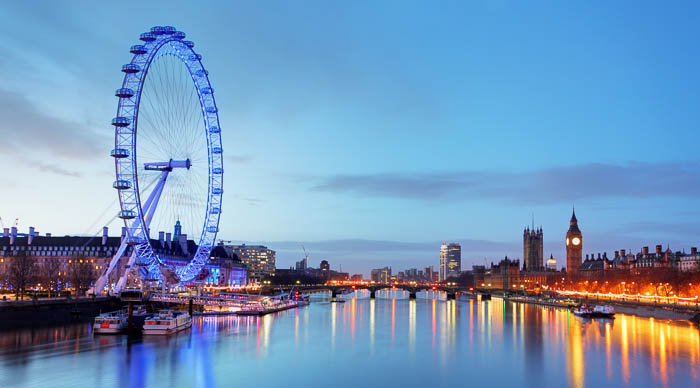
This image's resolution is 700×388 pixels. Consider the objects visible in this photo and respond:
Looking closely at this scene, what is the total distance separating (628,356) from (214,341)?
36357 millimetres

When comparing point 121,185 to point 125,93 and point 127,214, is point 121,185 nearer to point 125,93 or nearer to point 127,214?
point 127,214

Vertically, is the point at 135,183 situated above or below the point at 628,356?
above

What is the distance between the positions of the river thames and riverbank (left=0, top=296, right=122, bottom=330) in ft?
11.5

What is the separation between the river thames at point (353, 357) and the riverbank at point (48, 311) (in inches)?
138

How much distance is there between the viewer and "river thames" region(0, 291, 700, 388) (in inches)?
1710

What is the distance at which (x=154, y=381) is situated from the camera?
136 ft

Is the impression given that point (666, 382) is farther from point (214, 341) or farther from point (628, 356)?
point (214, 341)

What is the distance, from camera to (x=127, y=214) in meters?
65.0

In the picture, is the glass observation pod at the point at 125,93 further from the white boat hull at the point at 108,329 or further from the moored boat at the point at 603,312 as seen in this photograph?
the moored boat at the point at 603,312

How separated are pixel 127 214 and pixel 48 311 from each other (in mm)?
17397

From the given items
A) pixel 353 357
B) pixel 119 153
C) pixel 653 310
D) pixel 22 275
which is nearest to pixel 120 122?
pixel 119 153

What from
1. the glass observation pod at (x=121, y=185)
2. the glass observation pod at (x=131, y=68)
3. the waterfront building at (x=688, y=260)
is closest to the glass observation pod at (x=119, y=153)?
the glass observation pod at (x=121, y=185)

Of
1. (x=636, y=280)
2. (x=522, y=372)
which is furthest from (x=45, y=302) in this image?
(x=636, y=280)

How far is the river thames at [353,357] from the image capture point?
43.4 meters
